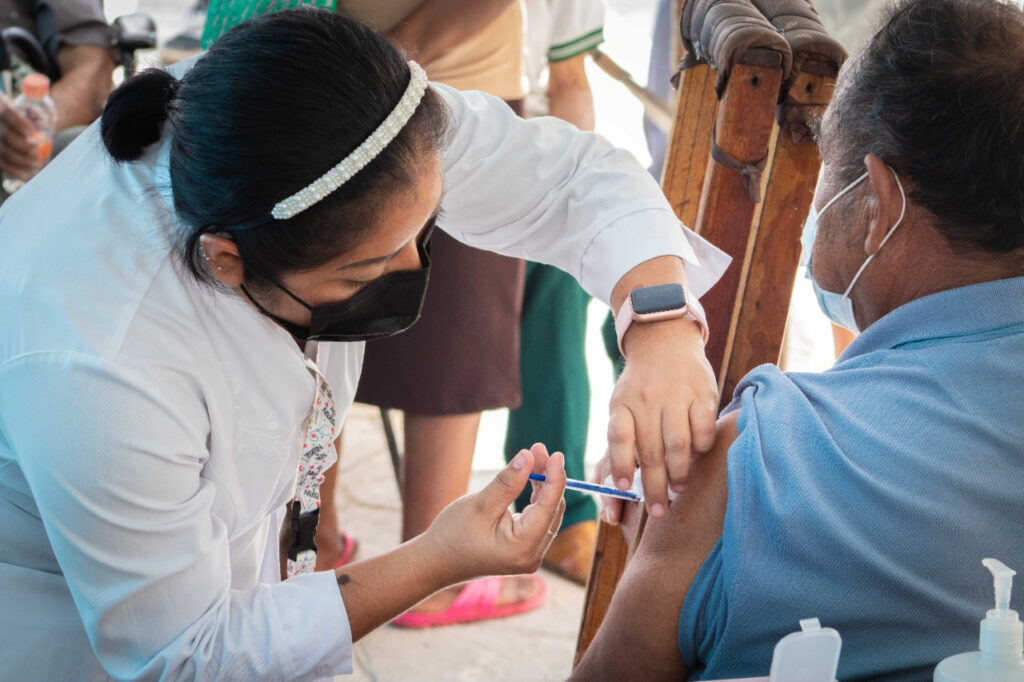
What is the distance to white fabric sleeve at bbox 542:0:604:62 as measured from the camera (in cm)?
277

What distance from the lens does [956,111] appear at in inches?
39.6

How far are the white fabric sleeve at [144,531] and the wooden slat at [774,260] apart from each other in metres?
0.69

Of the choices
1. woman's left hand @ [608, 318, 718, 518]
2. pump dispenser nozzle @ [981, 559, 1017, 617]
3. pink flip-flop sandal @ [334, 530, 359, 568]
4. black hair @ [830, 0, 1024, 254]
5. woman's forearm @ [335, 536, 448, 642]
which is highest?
Result: black hair @ [830, 0, 1024, 254]

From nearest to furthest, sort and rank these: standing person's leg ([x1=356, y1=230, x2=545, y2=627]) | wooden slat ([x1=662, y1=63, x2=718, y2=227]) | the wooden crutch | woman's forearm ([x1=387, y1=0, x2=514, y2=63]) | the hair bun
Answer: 1. the hair bun
2. the wooden crutch
3. wooden slat ([x1=662, y1=63, x2=718, y2=227])
4. woman's forearm ([x1=387, y1=0, x2=514, y2=63])
5. standing person's leg ([x1=356, y1=230, x2=545, y2=627])

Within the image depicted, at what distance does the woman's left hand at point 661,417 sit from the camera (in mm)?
1093

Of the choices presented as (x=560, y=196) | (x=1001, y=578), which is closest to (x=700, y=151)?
(x=560, y=196)

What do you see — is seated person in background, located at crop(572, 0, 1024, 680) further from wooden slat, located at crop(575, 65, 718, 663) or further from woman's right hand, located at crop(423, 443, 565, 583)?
wooden slat, located at crop(575, 65, 718, 663)

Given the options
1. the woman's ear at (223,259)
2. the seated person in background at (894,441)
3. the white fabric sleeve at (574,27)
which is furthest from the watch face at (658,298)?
the white fabric sleeve at (574,27)

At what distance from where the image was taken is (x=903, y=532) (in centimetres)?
94

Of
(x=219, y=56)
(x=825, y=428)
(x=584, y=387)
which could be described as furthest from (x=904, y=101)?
(x=584, y=387)

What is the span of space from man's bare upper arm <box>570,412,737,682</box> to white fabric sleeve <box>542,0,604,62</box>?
192cm

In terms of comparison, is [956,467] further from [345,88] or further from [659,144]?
[659,144]

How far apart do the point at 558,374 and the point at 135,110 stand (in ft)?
6.42

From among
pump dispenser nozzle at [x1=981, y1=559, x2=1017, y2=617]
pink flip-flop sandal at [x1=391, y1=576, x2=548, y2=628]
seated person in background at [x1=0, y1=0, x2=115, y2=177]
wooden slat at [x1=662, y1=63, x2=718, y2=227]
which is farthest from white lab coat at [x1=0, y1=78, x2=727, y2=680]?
seated person in background at [x1=0, y1=0, x2=115, y2=177]
